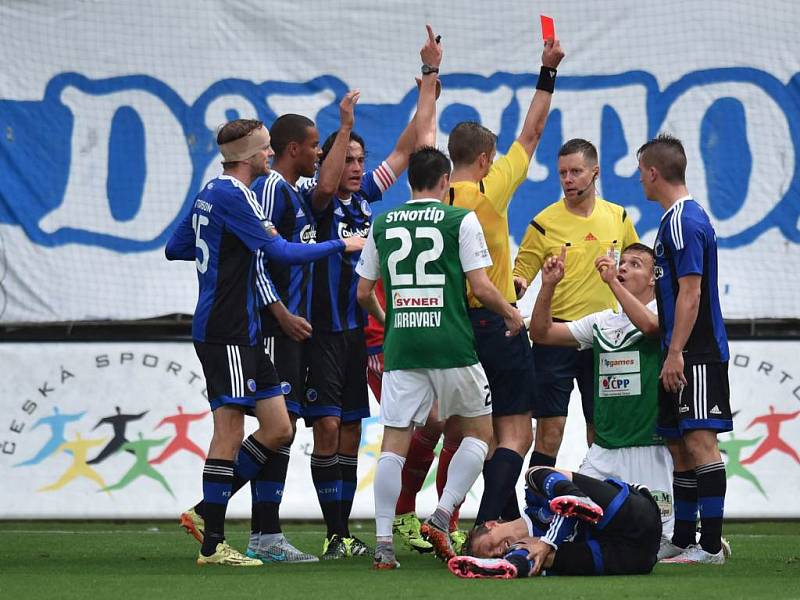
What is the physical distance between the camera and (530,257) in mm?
7727

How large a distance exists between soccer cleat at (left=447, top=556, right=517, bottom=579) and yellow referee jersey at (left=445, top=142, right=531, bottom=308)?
154 centimetres

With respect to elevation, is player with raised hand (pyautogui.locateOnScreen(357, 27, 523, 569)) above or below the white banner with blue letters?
below

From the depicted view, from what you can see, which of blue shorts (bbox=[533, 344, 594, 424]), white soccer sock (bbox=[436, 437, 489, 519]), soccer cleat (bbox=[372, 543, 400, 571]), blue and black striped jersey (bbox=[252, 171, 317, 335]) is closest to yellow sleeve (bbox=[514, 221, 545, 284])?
blue shorts (bbox=[533, 344, 594, 424])

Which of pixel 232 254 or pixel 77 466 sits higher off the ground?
pixel 232 254

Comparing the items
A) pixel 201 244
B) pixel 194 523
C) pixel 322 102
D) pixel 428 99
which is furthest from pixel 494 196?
pixel 322 102

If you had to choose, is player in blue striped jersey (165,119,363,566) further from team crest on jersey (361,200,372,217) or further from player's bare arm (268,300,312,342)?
team crest on jersey (361,200,372,217)

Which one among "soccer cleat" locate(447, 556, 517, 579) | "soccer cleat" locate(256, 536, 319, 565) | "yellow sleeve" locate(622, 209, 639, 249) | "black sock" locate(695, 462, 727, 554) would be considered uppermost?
"yellow sleeve" locate(622, 209, 639, 249)

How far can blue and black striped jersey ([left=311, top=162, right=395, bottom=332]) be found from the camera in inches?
281

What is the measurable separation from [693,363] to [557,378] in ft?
3.86

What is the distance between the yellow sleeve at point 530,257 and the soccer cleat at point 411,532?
1.55m

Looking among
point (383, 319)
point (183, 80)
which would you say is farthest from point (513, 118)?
point (383, 319)

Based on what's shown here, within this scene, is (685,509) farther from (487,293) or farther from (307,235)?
(307,235)

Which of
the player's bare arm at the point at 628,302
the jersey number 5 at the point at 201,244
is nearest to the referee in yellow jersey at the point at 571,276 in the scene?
the player's bare arm at the point at 628,302

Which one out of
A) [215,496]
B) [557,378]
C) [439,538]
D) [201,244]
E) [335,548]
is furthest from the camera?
[557,378]
